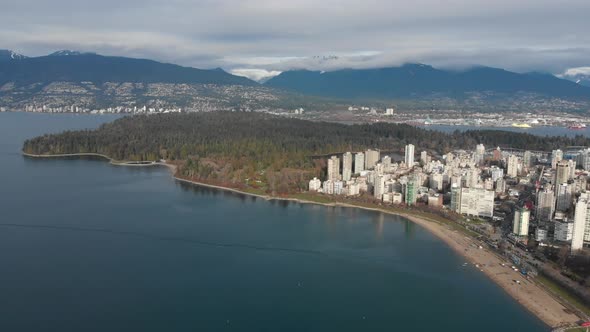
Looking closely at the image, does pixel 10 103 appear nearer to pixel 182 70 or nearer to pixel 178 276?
pixel 182 70

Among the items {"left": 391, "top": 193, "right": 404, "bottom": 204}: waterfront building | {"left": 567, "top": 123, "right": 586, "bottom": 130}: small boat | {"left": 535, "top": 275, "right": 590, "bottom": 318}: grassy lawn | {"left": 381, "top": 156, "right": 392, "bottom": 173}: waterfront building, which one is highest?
{"left": 567, "top": 123, "right": 586, "bottom": 130}: small boat

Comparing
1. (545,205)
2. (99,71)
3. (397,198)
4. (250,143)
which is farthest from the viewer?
(99,71)

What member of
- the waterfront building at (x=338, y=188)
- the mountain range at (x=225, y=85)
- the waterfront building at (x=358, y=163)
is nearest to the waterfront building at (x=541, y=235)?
the waterfront building at (x=338, y=188)

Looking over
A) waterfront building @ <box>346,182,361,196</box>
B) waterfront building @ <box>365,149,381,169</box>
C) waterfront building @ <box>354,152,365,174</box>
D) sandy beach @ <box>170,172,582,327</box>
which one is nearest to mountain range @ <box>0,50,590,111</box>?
waterfront building @ <box>365,149,381,169</box>

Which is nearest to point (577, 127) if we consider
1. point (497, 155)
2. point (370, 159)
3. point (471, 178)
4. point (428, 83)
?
point (497, 155)

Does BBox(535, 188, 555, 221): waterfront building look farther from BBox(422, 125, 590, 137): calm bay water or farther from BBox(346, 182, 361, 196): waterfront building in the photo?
BBox(422, 125, 590, 137): calm bay water

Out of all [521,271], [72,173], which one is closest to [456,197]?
[521,271]

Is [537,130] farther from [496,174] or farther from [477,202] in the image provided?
[477,202]
